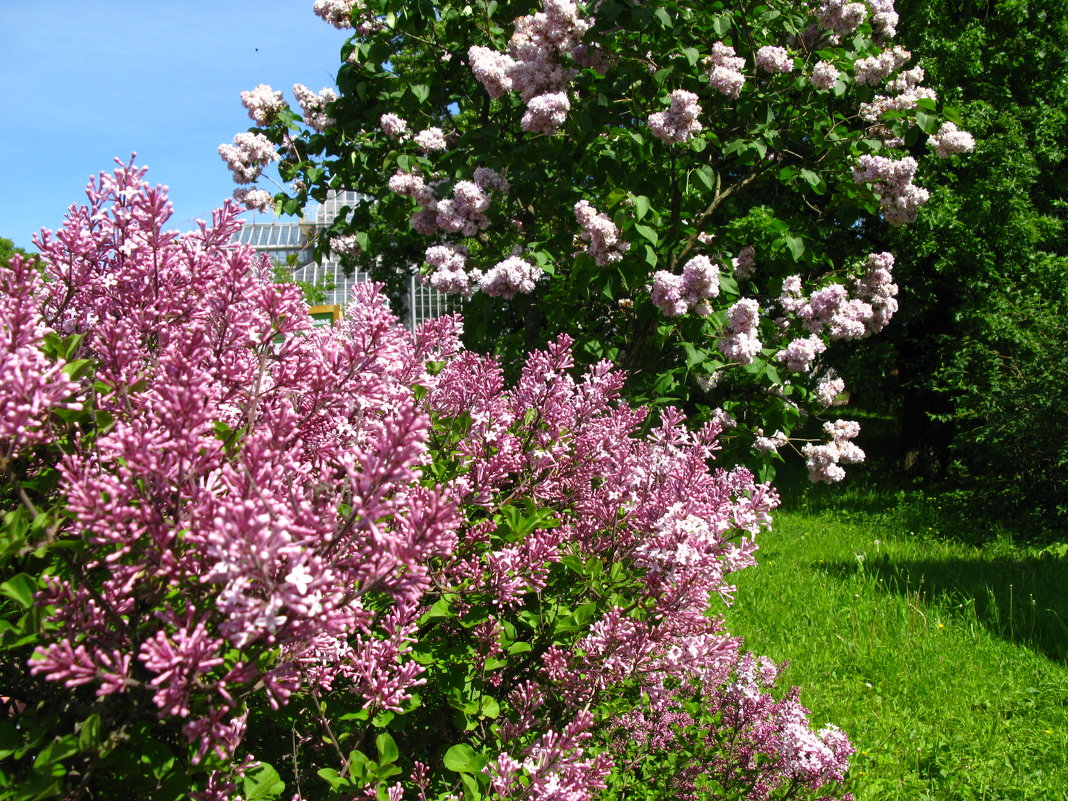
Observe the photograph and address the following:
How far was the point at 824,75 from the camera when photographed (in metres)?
4.30

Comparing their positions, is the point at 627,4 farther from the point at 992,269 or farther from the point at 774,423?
the point at 992,269

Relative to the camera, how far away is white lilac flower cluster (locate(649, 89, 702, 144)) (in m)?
3.90

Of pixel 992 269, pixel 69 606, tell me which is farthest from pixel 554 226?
pixel 992 269

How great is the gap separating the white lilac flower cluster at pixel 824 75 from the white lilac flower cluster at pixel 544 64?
1.32 metres

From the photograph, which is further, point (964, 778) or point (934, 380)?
point (934, 380)

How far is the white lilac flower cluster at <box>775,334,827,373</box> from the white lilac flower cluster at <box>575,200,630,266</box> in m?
1.12

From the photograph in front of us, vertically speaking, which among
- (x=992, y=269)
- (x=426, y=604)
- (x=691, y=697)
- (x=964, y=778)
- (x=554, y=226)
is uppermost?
(x=992, y=269)

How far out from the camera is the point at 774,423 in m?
4.54

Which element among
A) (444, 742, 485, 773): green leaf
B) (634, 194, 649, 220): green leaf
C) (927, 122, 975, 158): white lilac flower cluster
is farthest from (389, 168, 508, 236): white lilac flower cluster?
(444, 742, 485, 773): green leaf

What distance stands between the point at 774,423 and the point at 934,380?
7.96m

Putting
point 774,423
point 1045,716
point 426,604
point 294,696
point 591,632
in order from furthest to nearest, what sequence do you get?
point 774,423
point 1045,716
point 591,632
point 426,604
point 294,696

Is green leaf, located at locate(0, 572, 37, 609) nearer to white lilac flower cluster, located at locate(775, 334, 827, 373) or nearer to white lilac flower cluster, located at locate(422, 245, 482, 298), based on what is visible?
white lilac flower cluster, located at locate(422, 245, 482, 298)

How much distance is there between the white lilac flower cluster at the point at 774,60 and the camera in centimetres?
438

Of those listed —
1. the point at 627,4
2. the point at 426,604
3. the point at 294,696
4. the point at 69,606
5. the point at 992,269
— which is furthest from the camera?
the point at 992,269
